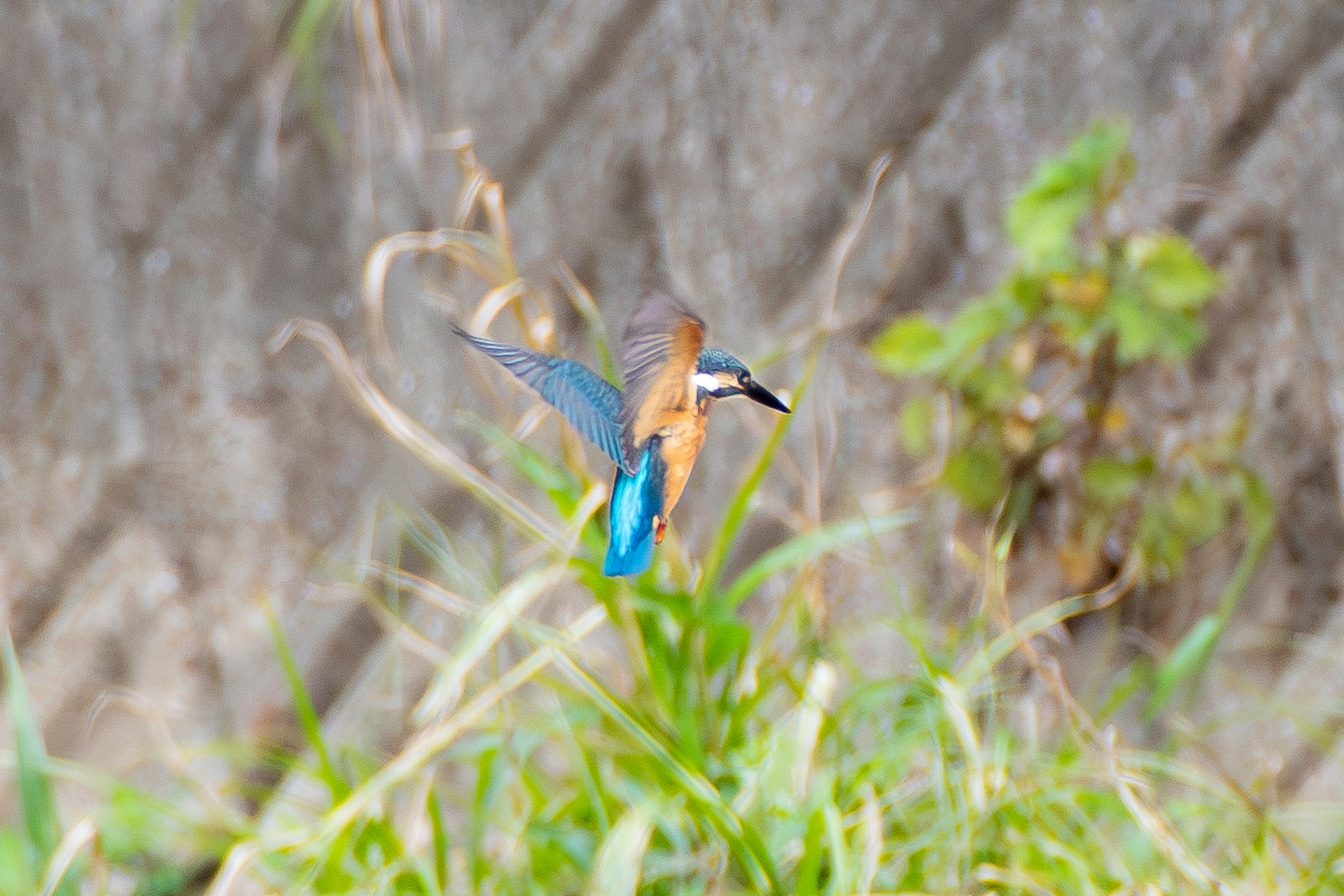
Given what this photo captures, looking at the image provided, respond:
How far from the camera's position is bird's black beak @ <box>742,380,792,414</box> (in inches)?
6.6

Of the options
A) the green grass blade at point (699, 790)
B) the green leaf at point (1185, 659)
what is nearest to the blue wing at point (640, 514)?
the green grass blade at point (699, 790)

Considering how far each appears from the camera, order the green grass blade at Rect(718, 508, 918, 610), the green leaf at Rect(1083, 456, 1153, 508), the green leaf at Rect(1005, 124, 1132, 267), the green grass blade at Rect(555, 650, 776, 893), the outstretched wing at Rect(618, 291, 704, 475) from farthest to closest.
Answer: the green leaf at Rect(1083, 456, 1153, 508) < the green leaf at Rect(1005, 124, 1132, 267) < the green grass blade at Rect(718, 508, 918, 610) < the green grass blade at Rect(555, 650, 776, 893) < the outstretched wing at Rect(618, 291, 704, 475)

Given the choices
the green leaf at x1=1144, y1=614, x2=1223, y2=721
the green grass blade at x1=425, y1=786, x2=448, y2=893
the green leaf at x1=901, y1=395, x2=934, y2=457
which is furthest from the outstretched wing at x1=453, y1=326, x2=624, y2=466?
the green leaf at x1=901, y1=395, x2=934, y2=457

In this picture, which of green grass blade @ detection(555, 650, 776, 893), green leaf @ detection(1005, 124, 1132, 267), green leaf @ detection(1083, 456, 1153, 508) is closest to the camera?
green grass blade @ detection(555, 650, 776, 893)

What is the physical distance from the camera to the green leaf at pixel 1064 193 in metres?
0.73

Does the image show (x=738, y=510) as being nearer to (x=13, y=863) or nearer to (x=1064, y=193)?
(x=1064, y=193)

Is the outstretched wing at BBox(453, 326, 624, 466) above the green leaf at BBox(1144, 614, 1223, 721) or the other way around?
above

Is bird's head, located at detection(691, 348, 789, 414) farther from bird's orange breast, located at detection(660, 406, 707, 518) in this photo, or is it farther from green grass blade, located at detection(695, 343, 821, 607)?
green grass blade, located at detection(695, 343, 821, 607)

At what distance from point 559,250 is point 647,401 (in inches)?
34.8

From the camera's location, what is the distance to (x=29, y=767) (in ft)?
1.72

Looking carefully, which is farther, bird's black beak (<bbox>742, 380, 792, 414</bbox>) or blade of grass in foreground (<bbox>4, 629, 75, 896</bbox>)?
blade of grass in foreground (<bbox>4, 629, 75, 896</bbox>)

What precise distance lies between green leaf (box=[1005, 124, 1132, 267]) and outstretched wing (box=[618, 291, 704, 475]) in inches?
24.6

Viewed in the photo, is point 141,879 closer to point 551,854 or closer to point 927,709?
point 551,854

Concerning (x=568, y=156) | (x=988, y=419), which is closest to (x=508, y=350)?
(x=988, y=419)
